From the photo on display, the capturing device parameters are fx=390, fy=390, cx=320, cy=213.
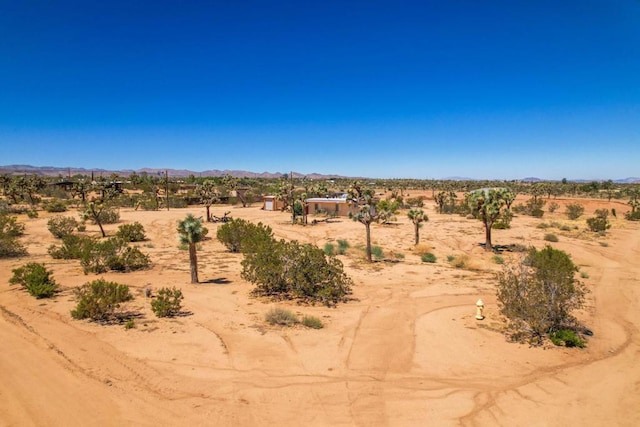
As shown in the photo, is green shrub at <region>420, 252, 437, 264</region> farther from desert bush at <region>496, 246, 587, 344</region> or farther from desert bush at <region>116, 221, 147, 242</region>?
desert bush at <region>116, 221, 147, 242</region>

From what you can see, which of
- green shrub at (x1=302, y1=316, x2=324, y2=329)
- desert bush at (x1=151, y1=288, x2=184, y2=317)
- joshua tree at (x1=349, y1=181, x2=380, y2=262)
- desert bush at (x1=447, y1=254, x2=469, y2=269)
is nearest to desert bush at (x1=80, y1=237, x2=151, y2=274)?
desert bush at (x1=151, y1=288, x2=184, y2=317)

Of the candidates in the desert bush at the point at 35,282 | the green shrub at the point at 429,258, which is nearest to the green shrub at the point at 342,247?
the green shrub at the point at 429,258

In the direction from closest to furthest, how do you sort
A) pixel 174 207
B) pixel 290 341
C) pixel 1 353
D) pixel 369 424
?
pixel 369 424 → pixel 1 353 → pixel 290 341 → pixel 174 207

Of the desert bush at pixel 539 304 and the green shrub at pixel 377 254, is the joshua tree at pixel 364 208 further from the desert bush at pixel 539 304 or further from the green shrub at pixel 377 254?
the desert bush at pixel 539 304

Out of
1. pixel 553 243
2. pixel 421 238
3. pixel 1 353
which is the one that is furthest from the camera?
pixel 421 238

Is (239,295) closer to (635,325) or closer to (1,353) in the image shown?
(1,353)

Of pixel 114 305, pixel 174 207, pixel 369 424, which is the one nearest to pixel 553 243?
pixel 369 424
